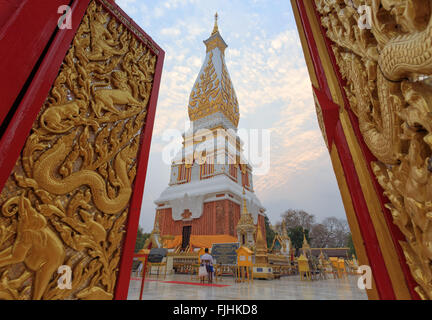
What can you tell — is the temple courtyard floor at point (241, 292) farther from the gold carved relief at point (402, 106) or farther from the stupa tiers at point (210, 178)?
the stupa tiers at point (210, 178)

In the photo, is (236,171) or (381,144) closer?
(381,144)

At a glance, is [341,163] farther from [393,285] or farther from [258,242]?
[258,242]

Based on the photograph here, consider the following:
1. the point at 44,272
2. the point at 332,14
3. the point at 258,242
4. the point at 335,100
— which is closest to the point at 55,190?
the point at 44,272

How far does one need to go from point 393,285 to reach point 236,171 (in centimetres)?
1164

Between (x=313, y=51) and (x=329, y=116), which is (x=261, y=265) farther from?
(x=313, y=51)

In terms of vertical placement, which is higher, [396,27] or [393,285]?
[396,27]

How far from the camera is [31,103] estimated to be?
104 cm

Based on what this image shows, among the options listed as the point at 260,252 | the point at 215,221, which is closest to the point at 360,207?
the point at 260,252

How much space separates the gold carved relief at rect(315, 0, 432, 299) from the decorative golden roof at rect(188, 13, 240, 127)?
12560 millimetres

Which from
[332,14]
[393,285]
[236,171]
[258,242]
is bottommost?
[393,285]

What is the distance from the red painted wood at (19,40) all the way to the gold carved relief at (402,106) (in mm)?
1466

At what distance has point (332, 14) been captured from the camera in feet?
4.09

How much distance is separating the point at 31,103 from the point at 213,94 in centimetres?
1297

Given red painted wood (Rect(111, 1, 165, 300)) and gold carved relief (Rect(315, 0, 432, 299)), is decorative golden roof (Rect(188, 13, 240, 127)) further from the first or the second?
gold carved relief (Rect(315, 0, 432, 299))
